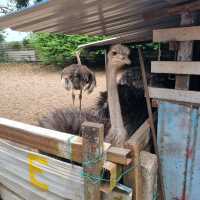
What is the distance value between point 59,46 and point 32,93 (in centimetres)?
425

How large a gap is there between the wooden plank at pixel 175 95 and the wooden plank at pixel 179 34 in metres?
0.42

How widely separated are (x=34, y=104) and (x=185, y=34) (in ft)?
18.8

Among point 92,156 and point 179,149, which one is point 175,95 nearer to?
point 179,149

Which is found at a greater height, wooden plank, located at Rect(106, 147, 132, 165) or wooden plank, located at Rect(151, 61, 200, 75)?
wooden plank, located at Rect(151, 61, 200, 75)

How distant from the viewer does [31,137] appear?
212 cm

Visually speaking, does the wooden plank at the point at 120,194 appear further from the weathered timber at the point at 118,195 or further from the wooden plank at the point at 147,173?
the wooden plank at the point at 147,173

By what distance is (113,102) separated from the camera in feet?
8.91

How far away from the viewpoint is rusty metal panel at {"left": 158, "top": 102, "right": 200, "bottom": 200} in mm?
2234

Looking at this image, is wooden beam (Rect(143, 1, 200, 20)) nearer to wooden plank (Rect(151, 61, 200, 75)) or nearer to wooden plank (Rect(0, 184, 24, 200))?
wooden plank (Rect(151, 61, 200, 75))

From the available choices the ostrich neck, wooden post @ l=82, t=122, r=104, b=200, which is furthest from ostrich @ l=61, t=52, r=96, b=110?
wooden post @ l=82, t=122, r=104, b=200

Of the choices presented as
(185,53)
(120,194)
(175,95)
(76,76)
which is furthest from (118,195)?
(76,76)

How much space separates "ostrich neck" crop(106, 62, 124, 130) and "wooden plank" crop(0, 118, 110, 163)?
2.51ft

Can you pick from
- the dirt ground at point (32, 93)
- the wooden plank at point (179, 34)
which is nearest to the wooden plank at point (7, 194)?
the wooden plank at point (179, 34)

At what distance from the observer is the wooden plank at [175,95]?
2.14 meters
